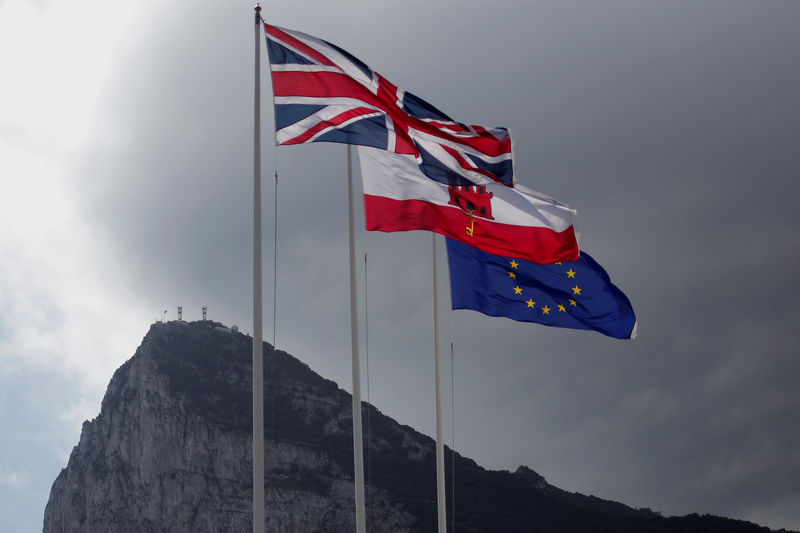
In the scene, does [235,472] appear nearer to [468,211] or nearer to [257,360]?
[468,211]

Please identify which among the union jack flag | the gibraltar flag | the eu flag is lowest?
the eu flag

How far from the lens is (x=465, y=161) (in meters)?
23.7

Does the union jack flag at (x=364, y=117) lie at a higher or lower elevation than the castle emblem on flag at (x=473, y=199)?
higher

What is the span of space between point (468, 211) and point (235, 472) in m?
146

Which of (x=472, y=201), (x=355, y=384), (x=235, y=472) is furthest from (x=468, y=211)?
(x=235, y=472)

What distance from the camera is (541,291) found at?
86.7 ft

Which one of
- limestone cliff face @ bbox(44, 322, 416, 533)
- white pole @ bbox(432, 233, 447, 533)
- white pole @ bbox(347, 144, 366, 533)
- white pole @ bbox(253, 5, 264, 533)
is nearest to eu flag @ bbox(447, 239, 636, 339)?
white pole @ bbox(432, 233, 447, 533)

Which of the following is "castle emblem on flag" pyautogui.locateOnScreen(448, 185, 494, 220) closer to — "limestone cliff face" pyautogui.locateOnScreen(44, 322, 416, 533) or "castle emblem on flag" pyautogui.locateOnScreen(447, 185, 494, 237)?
"castle emblem on flag" pyautogui.locateOnScreen(447, 185, 494, 237)

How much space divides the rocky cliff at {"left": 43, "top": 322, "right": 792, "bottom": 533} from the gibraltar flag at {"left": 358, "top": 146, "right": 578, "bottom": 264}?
13399 centimetres

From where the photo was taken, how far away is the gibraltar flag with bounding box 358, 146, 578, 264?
2175 cm

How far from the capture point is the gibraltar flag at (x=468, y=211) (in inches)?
856

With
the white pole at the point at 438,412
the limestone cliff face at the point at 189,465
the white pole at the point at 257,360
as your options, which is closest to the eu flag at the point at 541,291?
the white pole at the point at 438,412

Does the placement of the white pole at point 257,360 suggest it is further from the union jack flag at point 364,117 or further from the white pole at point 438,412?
the white pole at point 438,412

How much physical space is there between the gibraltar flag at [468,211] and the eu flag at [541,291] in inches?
47.0
